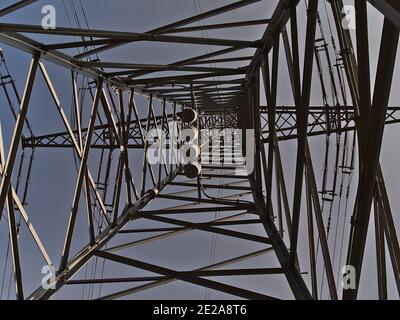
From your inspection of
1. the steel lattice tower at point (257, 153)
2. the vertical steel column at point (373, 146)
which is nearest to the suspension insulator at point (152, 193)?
the steel lattice tower at point (257, 153)

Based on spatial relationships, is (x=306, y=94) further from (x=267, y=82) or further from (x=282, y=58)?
(x=282, y=58)

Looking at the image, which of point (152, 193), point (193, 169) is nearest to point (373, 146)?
point (193, 169)

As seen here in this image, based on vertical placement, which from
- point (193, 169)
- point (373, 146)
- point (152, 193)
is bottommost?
point (152, 193)

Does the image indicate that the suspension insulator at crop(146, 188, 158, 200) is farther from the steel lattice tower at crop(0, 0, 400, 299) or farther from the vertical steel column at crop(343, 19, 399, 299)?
the vertical steel column at crop(343, 19, 399, 299)

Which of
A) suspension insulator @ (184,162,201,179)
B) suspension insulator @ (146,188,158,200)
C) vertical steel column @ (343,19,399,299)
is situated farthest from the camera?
suspension insulator @ (146,188,158,200)

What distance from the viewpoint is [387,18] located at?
3.14 meters

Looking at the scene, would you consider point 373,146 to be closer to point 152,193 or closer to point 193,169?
point 193,169

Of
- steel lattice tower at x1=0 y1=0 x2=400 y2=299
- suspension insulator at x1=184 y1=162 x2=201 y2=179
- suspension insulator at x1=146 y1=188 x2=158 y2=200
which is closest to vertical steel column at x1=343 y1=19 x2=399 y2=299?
steel lattice tower at x1=0 y1=0 x2=400 y2=299

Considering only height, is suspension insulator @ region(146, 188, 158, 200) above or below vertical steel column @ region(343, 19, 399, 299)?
below

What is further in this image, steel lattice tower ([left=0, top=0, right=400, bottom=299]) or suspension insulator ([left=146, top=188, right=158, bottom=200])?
suspension insulator ([left=146, top=188, right=158, bottom=200])
